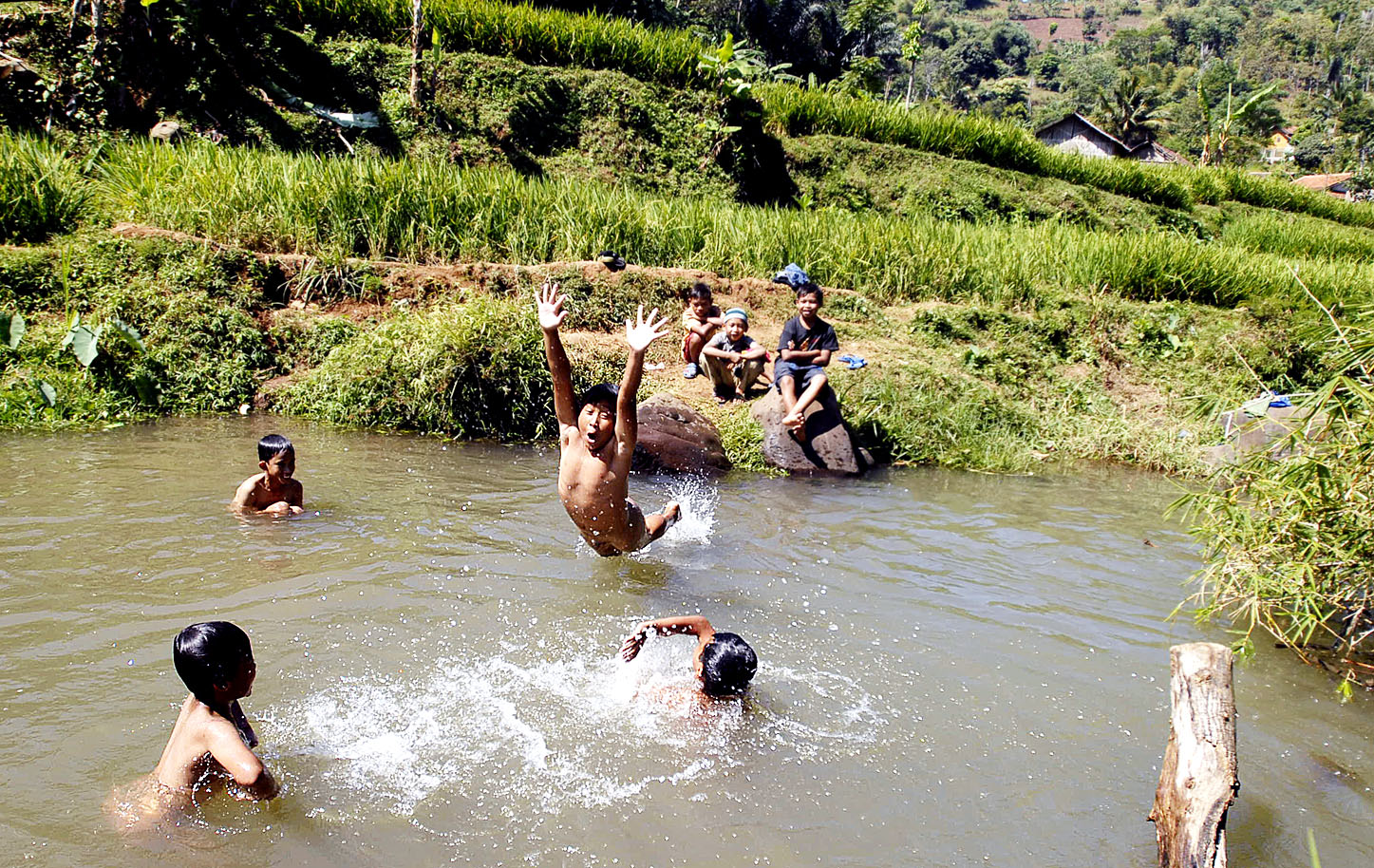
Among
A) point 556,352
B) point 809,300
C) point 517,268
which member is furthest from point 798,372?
point 556,352

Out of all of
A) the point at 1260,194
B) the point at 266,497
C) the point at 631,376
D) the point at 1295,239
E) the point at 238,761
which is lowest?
the point at 266,497

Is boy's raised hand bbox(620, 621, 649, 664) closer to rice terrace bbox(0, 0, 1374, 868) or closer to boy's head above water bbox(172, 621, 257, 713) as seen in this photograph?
rice terrace bbox(0, 0, 1374, 868)

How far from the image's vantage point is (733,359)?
9539 millimetres

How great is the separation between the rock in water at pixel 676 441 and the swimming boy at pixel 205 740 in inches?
201

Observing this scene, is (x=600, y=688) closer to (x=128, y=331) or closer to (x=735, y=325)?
(x=735, y=325)

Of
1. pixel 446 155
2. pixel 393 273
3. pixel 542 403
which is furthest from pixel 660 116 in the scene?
pixel 542 403

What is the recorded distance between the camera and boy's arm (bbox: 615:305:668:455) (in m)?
4.94

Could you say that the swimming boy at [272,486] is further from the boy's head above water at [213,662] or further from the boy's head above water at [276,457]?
the boy's head above water at [213,662]

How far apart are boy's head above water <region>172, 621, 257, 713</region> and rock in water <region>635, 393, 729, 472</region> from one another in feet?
16.7

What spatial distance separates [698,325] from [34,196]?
668 cm

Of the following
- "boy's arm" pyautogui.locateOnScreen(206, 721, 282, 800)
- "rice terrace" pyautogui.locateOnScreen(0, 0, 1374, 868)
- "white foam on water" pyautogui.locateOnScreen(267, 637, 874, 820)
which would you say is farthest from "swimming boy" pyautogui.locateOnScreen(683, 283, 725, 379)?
"boy's arm" pyautogui.locateOnScreen(206, 721, 282, 800)

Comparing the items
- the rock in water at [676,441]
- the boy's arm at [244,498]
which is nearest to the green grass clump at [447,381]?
the rock in water at [676,441]

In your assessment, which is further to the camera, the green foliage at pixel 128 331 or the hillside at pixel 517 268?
the hillside at pixel 517 268

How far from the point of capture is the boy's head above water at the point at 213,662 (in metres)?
3.25
